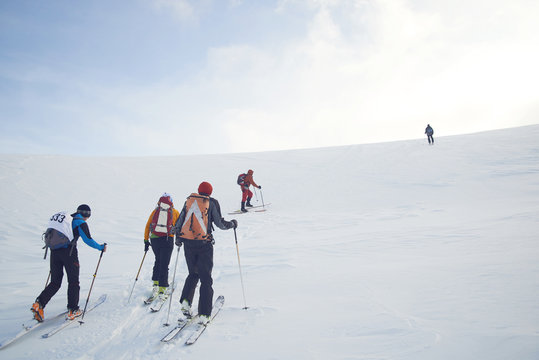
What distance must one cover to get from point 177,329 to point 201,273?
72 cm

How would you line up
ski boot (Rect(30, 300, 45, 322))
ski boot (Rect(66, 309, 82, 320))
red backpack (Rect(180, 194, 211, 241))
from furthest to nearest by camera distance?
ski boot (Rect(66, 309, 82, 320)), ski boot (Rect(30, 300, 45, 322)), red backpack (Rect(180, 194, 211, 241))

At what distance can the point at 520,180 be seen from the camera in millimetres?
12016

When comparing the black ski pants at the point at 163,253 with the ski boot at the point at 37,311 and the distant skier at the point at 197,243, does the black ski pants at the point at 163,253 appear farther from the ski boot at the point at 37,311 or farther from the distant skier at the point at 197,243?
the ski boot at the point at 37,311

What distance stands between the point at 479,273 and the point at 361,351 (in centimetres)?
254

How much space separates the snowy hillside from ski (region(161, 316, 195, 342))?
112 mm

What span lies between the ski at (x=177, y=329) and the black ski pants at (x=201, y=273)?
0.69ft

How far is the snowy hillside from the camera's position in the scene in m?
2.92

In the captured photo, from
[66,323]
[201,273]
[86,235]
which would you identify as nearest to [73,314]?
[66,323]

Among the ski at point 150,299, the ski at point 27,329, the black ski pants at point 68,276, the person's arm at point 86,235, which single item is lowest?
the ski at point 150,299

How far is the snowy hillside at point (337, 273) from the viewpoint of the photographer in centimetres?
292

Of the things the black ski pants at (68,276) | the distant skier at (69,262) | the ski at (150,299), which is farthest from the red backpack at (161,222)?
the black ski pants at (68,276)

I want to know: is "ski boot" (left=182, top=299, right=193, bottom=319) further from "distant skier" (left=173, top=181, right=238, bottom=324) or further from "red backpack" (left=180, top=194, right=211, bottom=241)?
"red backpack" (left=180, top=194, right=211, bottom=241)

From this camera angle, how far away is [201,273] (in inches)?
148

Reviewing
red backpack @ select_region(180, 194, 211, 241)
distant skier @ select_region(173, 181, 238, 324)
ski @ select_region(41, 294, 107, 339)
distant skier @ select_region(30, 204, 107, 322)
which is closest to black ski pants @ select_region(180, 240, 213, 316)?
distant skier @ select_region(173, 181, 238, 324)
